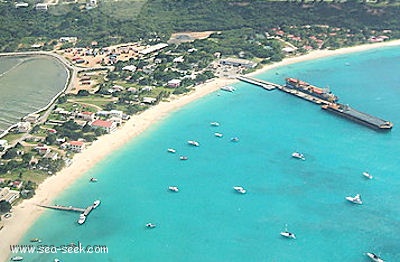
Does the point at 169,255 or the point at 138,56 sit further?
the point at 138,56

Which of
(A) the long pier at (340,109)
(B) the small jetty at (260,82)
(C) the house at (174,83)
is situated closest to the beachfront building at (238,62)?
(B) the small jetty at (260,82)

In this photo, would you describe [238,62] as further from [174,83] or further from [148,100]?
[148,100]

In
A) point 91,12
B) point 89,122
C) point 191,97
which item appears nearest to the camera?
point 89,122

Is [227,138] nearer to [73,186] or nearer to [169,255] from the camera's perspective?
[73,186]

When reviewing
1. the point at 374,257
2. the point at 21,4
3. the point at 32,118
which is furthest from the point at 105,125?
the point at 21,4

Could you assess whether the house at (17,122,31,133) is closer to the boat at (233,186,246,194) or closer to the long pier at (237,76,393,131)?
the boat at (233,186,246,194)

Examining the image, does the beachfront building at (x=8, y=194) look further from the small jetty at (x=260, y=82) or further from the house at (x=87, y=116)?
the small jetty at (x=260, y=82)

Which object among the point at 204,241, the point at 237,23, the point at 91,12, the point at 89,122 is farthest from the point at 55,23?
the point at 204,241
